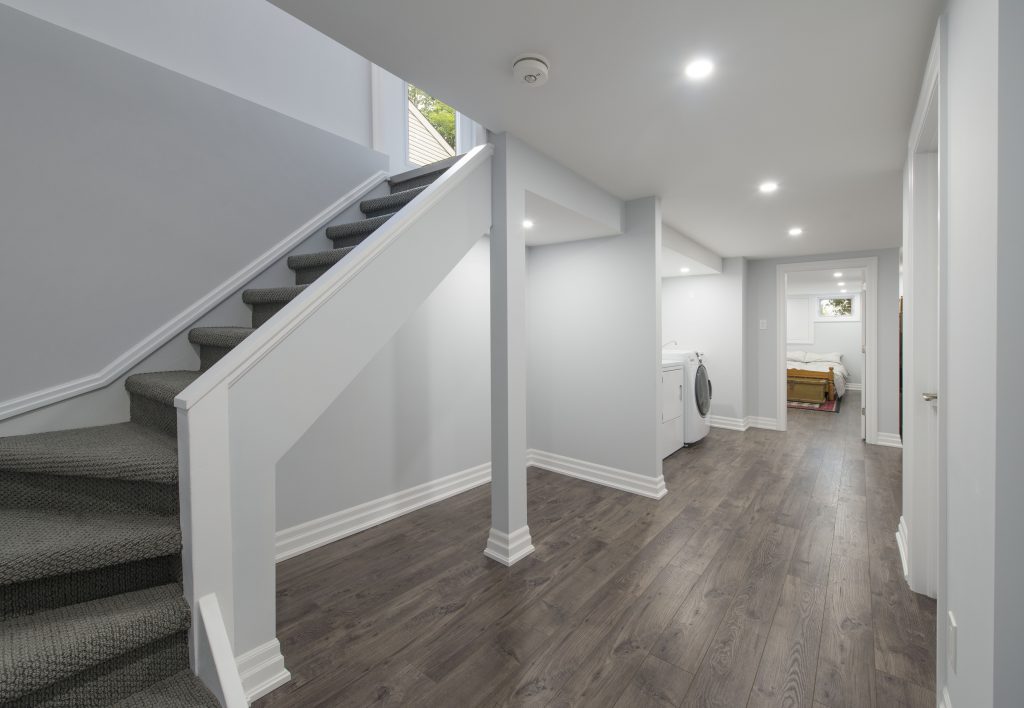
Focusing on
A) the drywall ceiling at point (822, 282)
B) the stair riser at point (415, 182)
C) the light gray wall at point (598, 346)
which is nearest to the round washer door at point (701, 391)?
the light gray wall at point (598, 346)

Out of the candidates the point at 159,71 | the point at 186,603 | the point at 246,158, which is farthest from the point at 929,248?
the point at 159,71

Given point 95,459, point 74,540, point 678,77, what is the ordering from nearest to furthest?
point 74,540
point 95,459
point 678,77

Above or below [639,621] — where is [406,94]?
above

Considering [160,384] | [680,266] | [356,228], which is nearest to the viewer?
[160,384]

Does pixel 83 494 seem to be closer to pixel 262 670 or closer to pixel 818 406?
pixel 262 670

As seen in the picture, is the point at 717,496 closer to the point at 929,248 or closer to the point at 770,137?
the point at 929,248

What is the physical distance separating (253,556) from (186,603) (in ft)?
0.66

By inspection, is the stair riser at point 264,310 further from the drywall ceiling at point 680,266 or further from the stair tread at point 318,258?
the drywall ceiling at point 680,266

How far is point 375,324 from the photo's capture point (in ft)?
6.08

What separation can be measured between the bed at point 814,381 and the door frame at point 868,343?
5.70 feet

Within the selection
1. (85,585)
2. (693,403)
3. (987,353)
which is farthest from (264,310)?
(693,403)

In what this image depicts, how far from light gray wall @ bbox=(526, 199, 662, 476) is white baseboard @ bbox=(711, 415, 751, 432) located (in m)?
2.92

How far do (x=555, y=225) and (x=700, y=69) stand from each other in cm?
159

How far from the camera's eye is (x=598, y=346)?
3.70m
